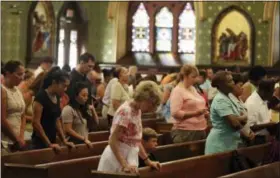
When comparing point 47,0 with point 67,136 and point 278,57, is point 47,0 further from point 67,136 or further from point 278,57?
point 67,136

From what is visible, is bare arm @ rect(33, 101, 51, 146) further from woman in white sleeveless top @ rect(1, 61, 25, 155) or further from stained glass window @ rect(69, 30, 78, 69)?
stained glass window @ rect(69, 30, 78, 69)

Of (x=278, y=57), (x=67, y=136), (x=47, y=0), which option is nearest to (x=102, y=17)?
(x=47, y=0)

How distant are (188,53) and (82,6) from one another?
3.06 m

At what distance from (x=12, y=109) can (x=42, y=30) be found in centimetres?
1069

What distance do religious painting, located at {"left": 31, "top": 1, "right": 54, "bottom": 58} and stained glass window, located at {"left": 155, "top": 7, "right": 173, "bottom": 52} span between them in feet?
9.72

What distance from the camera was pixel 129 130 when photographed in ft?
15.0

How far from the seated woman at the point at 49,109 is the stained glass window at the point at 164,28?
11.7 m

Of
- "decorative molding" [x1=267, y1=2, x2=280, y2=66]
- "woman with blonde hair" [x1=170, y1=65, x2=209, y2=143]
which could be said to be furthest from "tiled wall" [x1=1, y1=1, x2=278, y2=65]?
"woman with blonde hair" [x1=170, y1=65, x2=209, y2=143]

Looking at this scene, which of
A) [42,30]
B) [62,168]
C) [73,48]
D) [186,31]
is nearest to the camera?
[62,168]

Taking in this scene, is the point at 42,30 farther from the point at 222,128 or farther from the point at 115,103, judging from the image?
the point at 222,128

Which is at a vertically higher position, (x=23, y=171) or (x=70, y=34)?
(x=70, y=34)

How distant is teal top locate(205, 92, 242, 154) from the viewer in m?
5.74

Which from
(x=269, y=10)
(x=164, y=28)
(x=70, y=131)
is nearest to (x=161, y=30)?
(x=164, y=28)

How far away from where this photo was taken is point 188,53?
56.1 feet
